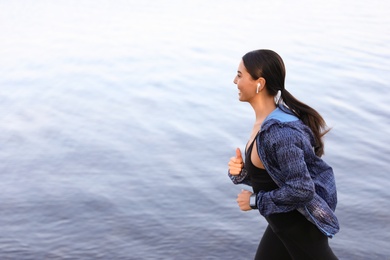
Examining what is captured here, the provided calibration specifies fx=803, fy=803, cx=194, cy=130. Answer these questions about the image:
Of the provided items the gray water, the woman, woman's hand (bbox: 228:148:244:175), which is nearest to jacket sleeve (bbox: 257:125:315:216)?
the woman

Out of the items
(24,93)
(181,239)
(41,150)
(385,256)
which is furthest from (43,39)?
(385,256)

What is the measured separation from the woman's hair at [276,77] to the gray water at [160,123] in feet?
6.48

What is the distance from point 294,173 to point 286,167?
4 cm

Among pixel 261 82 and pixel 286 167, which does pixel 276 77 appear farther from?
pixel 286 167

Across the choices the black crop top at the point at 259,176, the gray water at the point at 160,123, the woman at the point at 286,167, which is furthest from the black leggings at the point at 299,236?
A: the gray water at the point at 160,123

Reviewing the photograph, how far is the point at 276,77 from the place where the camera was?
3.04 metres

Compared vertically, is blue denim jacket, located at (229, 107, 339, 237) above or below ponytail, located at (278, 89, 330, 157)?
below

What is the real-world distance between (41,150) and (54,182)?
85cm

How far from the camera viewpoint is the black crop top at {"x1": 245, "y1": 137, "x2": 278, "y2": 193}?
9.92ft

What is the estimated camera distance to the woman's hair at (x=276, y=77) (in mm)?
3035

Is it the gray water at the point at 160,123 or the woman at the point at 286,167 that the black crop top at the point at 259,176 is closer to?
the woman at the point at 286,167

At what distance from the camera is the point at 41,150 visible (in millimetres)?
6871

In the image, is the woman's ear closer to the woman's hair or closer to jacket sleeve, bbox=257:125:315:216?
the woman's hair

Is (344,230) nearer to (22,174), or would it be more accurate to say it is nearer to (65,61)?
(22,174)
